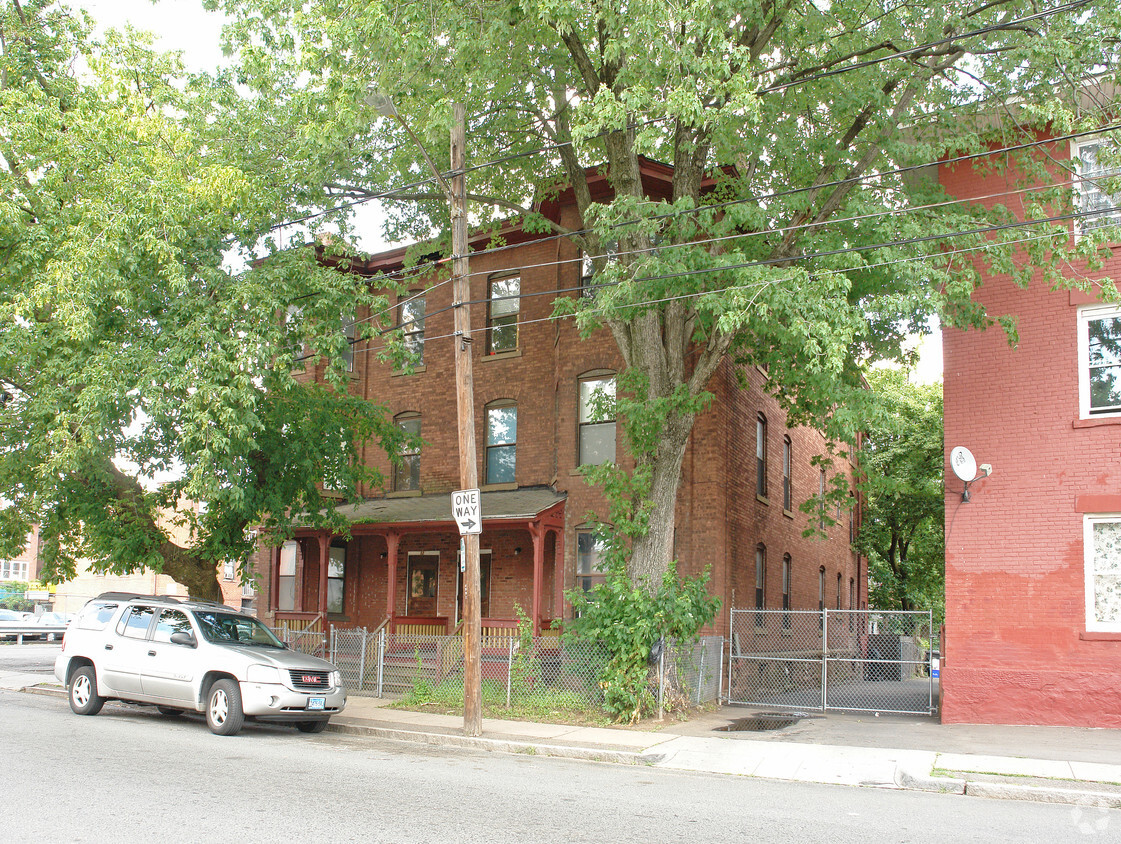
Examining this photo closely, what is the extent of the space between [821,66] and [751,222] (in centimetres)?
244

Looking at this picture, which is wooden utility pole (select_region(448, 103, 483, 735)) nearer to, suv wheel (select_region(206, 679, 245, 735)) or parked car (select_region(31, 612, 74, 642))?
suv wheel (select_region(206, 679, 245, 735))

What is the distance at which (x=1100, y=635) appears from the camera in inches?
517

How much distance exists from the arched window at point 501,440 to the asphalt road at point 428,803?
415 inches

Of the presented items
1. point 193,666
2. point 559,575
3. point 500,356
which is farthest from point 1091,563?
point 193,666

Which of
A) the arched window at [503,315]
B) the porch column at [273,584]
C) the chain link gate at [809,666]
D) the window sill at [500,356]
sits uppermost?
the arched window at [503,315]

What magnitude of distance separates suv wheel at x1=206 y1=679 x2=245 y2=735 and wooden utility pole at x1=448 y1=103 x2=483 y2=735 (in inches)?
116

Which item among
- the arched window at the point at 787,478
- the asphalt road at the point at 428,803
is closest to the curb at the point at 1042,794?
the asphalt road at the point at 428,803

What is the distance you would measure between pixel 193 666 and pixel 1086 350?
13710 mm

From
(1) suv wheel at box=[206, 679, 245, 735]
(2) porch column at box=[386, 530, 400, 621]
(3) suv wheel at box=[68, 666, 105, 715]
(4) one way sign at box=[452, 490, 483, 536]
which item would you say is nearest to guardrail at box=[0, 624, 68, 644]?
(2) porch column at box=[386, 530, 400, 621]

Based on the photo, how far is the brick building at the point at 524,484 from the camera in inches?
747

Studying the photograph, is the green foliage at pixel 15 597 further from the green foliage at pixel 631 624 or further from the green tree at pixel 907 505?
the green foliage at pixel 631 624

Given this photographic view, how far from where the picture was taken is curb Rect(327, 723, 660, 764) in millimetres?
11196

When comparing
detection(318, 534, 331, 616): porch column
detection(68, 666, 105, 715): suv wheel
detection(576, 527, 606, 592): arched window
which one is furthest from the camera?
detection(318, 534, 331, 616): porch column

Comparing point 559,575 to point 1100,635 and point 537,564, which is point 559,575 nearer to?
point 537,564
